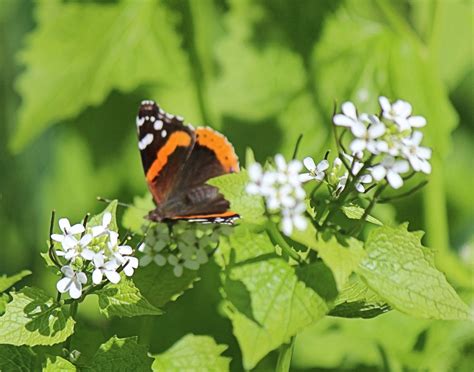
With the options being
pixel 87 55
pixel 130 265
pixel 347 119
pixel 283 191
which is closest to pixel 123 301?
pixel 130 265

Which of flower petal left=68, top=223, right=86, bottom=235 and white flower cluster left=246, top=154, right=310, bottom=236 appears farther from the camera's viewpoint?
flower petal left=68, top=223, right=86, bottom=235

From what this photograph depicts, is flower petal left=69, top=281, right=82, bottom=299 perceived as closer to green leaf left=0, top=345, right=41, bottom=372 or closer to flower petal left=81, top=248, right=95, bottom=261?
flower petal left=81, top=248, right=95, bottom=261

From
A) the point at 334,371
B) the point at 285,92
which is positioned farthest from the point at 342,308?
the point at 285,92

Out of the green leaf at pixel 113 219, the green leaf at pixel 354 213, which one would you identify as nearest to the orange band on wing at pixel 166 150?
the green leaf at pixel 113 219

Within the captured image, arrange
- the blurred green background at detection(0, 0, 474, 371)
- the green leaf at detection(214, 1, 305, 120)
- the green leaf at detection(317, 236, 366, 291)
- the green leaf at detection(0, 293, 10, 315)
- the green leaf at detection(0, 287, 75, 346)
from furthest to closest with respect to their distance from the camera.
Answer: the green leaf at detection(214, 1, 305, 120), the blurred green background at detection(0, 0, 474, 371), the green leaf at detection(0, 293, 10, 315), the green leaf at detection(0, 287, 75, 346), the green leaf at detection(317, 236, 366, 291)

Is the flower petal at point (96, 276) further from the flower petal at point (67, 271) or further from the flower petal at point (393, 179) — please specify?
the flower petal at point (393, 179)

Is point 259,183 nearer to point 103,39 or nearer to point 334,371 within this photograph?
point 334,371

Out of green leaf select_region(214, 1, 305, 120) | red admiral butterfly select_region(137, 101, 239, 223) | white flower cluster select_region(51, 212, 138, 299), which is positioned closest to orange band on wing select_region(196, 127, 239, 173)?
red admiral butterfly select_region(137, 101, 239, 223)
